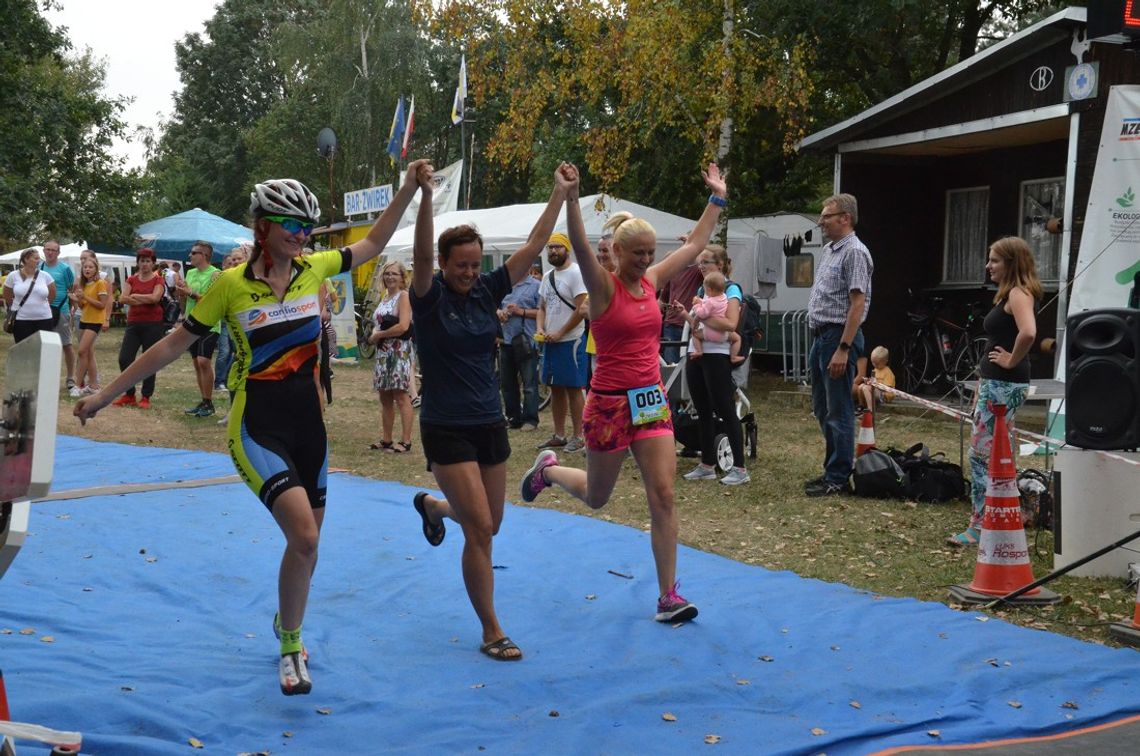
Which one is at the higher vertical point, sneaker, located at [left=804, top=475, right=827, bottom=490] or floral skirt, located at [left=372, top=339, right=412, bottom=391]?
floral skirt, located at [left=372, top=339, right=412, bottom=391]

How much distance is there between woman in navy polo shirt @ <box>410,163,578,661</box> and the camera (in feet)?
15.9

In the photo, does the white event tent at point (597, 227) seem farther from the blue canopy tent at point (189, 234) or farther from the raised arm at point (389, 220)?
the raised arm at point (389, 220)

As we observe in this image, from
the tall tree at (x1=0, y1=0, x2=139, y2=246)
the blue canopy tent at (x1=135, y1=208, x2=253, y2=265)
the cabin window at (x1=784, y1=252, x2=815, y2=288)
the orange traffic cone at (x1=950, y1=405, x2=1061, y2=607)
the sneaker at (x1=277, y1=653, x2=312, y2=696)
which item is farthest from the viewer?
the blue canopy tent at (x1=135, y1=208, x2=253, y2=265)

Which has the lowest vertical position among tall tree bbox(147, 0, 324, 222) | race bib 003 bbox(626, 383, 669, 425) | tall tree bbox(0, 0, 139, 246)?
race bib 003 bbox(626, 383, 669, 425)

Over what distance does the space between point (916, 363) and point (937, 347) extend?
0.41m

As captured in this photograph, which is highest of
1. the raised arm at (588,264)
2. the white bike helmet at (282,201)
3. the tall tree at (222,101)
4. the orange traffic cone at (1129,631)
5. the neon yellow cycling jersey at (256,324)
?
the tall tree at (222,101)

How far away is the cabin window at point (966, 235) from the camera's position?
58.1 ft

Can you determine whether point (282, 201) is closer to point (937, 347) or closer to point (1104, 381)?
point (1104, 381)

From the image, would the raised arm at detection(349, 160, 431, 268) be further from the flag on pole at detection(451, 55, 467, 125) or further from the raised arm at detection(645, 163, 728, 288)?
the flag on pole at detection(451, 55, 467, 125)

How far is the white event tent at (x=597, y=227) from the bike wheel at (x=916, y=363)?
3043mm

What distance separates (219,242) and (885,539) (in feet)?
87.2

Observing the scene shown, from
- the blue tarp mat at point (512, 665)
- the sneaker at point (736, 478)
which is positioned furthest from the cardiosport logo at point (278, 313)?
the sneaker at point (736, 478)

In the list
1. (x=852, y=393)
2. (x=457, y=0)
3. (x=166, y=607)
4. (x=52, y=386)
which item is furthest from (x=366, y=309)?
(x=52, y=386)

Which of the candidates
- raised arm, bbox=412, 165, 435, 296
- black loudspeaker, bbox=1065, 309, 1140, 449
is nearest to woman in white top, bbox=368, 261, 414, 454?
raised arm, bbox=412, 165, 435, 296
